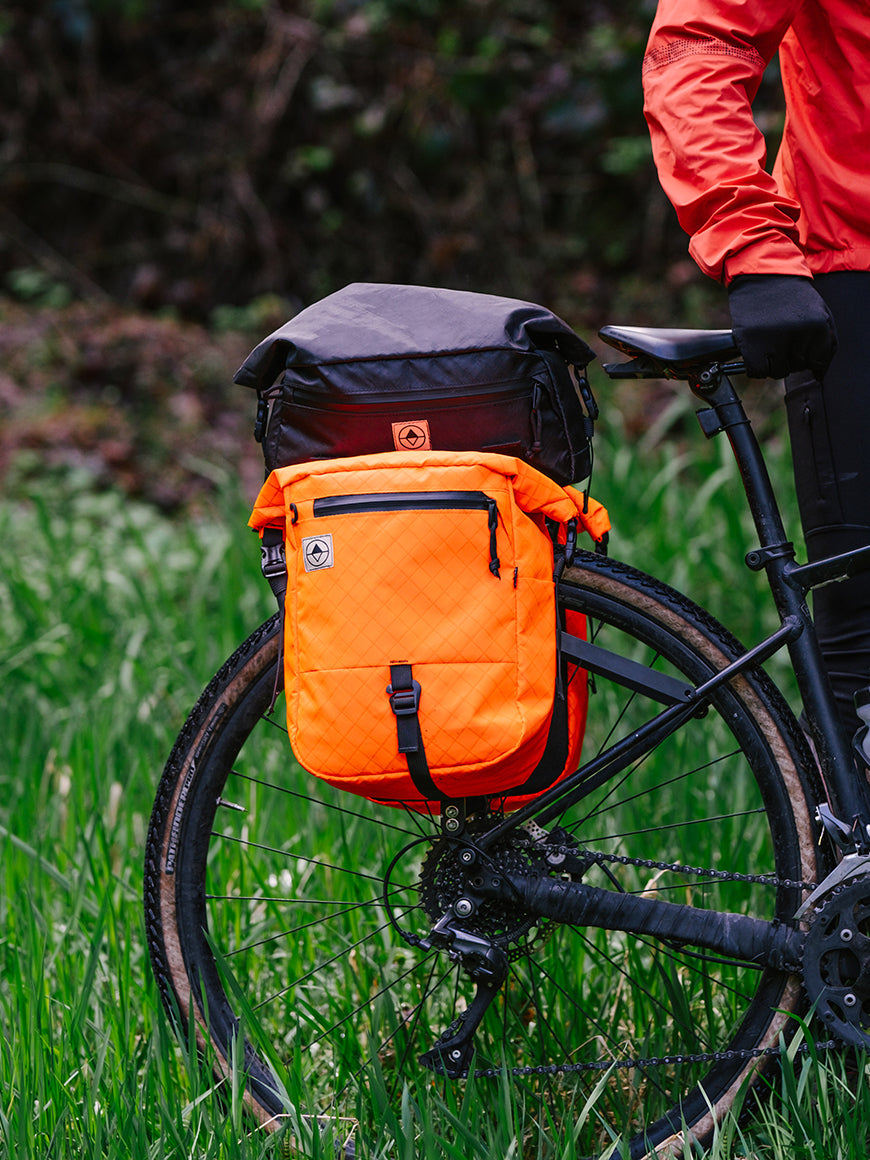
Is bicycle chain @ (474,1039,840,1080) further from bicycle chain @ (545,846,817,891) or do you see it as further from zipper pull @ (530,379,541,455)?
zipper pull @ (530,379,541,455)

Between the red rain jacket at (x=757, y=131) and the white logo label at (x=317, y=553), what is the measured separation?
588 mm

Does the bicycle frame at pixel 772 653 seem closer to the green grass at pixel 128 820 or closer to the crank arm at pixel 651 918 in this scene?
the crank arm at pixel 651 918

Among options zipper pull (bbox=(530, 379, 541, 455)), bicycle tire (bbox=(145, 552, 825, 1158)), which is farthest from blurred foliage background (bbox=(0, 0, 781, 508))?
zipper pull (bbox=(530, 379, 541, 455))

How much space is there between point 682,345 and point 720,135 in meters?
0.26

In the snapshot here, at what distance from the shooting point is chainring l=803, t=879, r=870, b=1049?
1.52 meters

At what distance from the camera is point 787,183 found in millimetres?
1689

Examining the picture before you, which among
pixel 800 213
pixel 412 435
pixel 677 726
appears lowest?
pixel 677 726

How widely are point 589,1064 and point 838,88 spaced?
1.38 meters

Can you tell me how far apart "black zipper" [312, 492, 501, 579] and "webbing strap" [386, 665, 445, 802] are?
0.17 metres

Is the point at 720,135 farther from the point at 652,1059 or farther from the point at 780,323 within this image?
the point at 652,1059

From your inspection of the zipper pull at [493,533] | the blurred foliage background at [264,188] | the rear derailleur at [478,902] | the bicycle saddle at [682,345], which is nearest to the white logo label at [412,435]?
the zipper pull at [493,533]

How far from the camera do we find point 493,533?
1.45 meters

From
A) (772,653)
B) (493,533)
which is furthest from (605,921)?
(493,533)

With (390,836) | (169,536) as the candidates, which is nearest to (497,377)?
(390,836)
